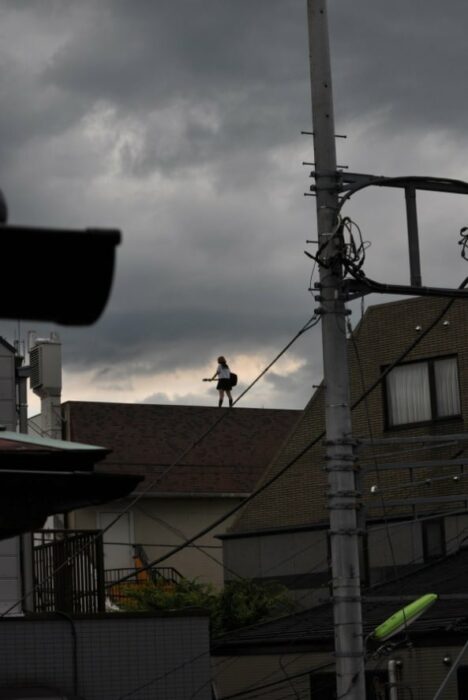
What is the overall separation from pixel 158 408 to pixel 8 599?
33.0 meters

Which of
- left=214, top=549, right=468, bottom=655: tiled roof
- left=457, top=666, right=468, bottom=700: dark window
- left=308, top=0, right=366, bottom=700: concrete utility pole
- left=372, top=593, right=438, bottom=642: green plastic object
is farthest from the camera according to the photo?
left=214, top=549, right=468, bottom=655: tiled roof

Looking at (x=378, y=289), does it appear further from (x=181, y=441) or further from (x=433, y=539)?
(x=181, y=441)

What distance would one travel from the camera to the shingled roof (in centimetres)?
4700

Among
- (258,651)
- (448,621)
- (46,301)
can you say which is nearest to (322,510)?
Result: (258,651)

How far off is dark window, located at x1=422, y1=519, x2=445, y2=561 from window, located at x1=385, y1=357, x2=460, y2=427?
2521 mm

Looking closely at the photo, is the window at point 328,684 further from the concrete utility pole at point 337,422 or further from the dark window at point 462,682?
the concrete utility pole at point 337,422

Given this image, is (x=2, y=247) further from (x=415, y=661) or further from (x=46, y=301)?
(x=415, y=661)

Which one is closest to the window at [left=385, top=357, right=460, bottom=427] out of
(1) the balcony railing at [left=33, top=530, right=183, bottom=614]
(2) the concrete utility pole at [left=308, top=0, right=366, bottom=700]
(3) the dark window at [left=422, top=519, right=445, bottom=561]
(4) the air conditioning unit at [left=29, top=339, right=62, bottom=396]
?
(3) the dark window at [left=422, top=519, right=445, bottom=561]

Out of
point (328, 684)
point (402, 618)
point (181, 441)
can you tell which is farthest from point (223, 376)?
point (402, 618)

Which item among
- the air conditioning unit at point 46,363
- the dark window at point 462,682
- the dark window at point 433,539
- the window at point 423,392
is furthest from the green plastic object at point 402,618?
the air conditioning unit at point 46,363

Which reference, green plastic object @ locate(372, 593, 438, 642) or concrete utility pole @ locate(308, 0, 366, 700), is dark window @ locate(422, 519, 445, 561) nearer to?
green plastic object @ locate(372, 593, 438, 642)

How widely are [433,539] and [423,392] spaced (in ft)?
11.6

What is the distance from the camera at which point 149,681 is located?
1697cm

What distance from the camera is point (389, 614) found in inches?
943
